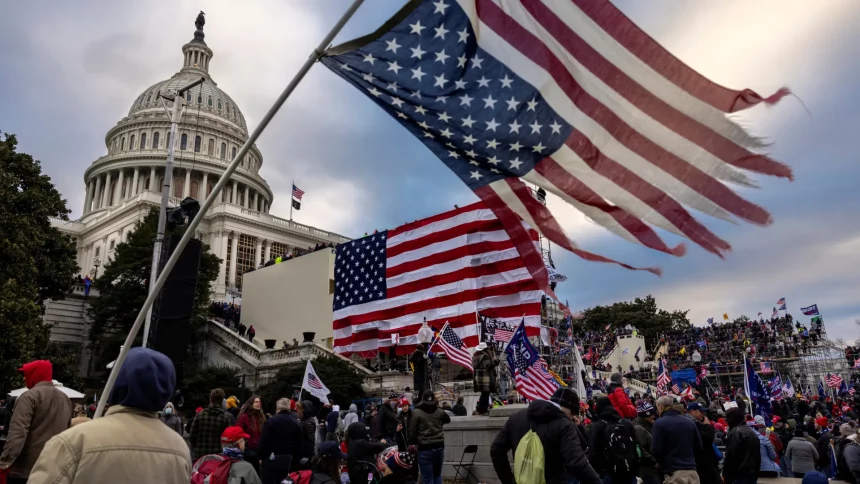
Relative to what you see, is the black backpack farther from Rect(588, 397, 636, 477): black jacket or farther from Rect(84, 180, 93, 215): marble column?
Rect(84, 180, 93, 215): marble column

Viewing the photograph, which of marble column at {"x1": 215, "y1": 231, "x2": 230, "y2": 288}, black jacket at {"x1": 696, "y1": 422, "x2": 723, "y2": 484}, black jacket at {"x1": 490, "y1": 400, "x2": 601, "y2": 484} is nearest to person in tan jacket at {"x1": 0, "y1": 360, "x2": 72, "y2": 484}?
black jacket at {"x1": 490, "y1": 400, "x2": 601, "y2": 484}

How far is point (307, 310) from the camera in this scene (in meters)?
43.6

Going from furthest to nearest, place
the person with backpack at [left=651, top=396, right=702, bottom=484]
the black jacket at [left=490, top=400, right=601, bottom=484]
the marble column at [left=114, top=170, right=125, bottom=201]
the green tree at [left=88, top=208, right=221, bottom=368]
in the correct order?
the marble column at [left=114, top=170, right=125, bottom=201] → the green tree at [left=88, top=208, right=221, bottom=368] → the person with backpack at [left=651, top=396, right=702, bottom=484] → the black jacket at [left=490, top=400, right=601, bottom=484]

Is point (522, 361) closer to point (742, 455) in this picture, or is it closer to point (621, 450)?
point (742, 455)

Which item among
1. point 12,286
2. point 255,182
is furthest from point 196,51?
point 12,286

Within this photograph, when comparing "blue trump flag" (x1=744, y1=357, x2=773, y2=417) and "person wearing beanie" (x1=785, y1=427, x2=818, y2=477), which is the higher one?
"blue trump flag" (x1=744, y1=357, x2=773, y2=417)

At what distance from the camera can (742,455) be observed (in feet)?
26.0

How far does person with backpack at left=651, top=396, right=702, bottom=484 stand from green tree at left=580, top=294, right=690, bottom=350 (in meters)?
71.9

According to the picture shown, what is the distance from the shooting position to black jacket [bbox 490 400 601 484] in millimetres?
5195

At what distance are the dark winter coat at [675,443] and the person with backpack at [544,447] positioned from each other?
1858mm

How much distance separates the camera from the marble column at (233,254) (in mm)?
68069

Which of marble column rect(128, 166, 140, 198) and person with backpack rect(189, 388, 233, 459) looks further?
marble column rect(128, 166, 140, 198)

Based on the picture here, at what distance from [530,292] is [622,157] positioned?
59.7 ft

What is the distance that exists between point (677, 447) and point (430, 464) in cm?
328
